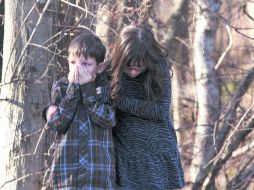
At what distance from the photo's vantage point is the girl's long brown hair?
381cm

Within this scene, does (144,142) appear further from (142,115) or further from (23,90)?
(23,90)

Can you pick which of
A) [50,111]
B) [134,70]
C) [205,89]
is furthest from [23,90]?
[205,89]

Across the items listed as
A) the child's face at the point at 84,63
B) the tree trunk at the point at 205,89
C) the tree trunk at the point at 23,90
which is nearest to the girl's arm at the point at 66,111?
the child's face at the point at 84,63

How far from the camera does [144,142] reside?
3883mm

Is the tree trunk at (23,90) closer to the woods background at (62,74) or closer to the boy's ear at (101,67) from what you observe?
the woods background at (62,74)

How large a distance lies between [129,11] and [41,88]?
864mm

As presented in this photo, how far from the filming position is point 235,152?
710cm

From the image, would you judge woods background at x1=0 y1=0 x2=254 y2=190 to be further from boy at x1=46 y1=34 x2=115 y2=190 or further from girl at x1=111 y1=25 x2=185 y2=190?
boy at x1=46 y1=34 x2=115 y2=190

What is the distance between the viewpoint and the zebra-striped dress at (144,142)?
3.84 metres

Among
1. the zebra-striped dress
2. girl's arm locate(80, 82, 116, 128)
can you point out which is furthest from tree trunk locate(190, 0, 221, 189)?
girl's arm locate(80, 82, 116, 128)

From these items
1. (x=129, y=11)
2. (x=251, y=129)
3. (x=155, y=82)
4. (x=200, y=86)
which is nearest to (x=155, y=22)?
(x=200, y=86)

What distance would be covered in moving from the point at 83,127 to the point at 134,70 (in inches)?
15.7

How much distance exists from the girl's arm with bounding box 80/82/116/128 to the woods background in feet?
2.31

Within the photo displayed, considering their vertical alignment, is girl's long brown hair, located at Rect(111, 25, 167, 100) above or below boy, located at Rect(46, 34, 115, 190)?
above
